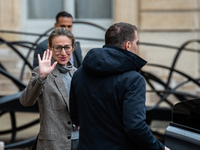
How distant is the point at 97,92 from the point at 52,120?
55 cm

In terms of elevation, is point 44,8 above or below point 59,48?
above

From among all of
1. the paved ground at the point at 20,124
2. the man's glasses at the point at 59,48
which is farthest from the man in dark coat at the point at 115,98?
the paved ground at the point at 20,124

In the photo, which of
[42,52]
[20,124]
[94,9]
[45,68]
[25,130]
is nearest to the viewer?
[45,68]

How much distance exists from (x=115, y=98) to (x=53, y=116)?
0.63 m

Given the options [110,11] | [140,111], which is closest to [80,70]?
[140,111]

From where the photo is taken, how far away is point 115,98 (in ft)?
7.11

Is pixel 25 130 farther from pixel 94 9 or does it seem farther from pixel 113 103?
pixel 113 103

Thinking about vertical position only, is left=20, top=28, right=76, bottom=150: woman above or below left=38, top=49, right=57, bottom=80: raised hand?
below

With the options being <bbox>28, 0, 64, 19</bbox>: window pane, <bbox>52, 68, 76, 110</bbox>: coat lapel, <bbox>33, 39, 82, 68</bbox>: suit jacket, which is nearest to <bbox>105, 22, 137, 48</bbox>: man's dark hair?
<bbox>52, 68, 76, 110</bbox>: coat lapel

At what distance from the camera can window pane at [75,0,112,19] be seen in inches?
352

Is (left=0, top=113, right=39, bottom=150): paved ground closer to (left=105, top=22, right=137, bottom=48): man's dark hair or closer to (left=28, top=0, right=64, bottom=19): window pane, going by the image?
(left=28, top=0, right=64, bottom=19): window pane

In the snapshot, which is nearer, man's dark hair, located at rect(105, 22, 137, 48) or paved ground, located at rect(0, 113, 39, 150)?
man's dark hair, located at rect(105, 22, 137, 48)

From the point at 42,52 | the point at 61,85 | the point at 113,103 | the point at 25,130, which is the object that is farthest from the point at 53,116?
the point at 25,130

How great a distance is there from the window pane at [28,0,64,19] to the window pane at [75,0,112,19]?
0.37 meters
